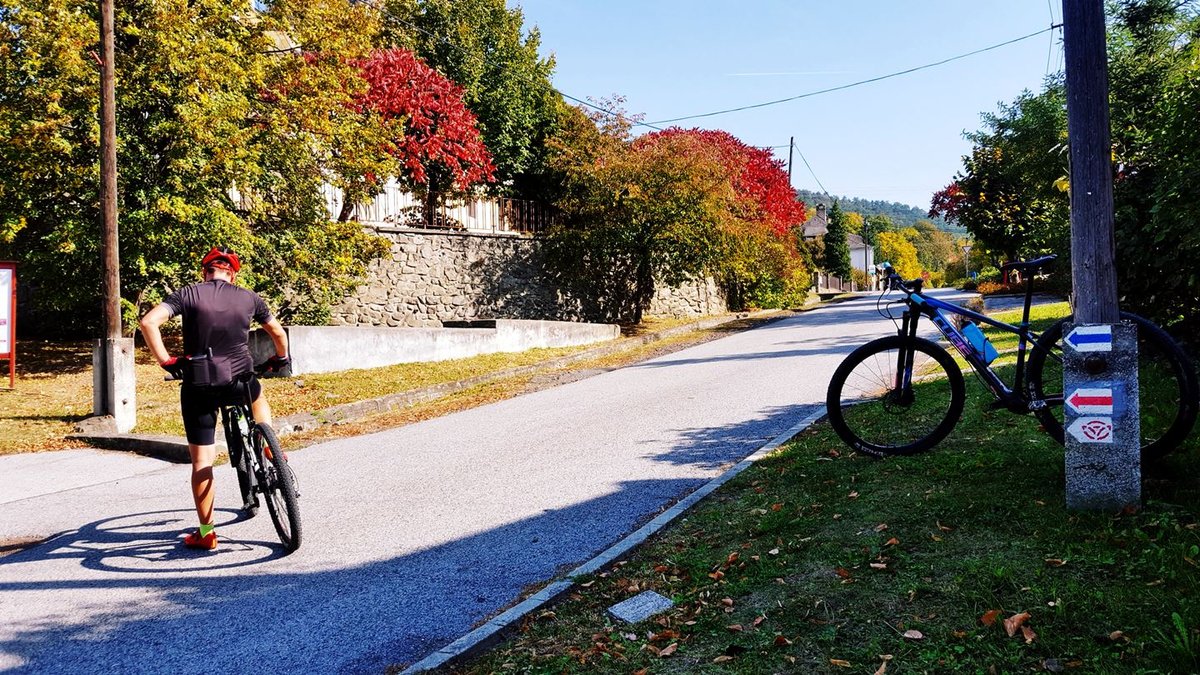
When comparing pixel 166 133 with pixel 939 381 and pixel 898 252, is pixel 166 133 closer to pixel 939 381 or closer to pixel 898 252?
pixel 939 381

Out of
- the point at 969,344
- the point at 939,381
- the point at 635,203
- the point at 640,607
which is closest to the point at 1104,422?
the point at 969,344

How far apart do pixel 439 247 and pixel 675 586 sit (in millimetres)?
18432

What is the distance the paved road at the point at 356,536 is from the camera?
12.1ft

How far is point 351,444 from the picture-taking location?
28.7 ft

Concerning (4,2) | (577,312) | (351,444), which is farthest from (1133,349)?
(577,312)

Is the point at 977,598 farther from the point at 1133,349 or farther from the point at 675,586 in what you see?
the point at 1133,349

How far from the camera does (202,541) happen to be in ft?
16.5

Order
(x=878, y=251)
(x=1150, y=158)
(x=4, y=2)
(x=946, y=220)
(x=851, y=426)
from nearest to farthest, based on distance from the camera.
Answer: (x=851, y=426), (x=1150, y=158), (x=4, y=2), (x=946, y=220), (x=878, y=251)

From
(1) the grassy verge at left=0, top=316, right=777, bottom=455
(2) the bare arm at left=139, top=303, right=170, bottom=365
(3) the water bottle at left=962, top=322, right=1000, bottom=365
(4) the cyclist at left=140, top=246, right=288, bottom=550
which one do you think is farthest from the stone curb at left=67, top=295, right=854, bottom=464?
(3) the water bottle at left=962, top=322, right=1000, bottom=365

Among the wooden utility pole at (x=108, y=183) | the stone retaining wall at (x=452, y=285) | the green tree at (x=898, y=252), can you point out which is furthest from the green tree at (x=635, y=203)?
the green tree at (x=898, y=252)

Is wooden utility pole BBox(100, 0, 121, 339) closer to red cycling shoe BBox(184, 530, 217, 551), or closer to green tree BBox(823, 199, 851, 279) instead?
red cycling shoe BBox(184, 530, 217, 551)

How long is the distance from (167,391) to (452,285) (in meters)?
10.1

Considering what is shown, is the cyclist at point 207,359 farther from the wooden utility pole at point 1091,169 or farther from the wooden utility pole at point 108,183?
the wooden utility pole at point 108,183

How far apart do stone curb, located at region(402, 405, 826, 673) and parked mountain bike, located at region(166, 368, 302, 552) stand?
1.78 m
